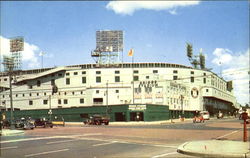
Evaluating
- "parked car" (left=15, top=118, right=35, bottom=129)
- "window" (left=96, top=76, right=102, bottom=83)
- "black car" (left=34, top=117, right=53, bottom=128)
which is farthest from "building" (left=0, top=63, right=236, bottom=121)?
"parked car" (left=15, top=118, right=35, bottom=129)

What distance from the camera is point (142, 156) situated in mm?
14219

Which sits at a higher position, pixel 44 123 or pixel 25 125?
pixel 25 125

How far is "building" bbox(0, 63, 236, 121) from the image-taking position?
82.6m

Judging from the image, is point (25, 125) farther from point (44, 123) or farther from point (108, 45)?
point (108, 45)

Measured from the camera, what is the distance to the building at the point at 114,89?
8256 centimetres

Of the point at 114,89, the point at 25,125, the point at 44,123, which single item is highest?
the point at 114,89

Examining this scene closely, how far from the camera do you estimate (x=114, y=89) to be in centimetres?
8875

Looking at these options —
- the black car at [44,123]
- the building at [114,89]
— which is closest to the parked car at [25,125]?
the black car at [44,123]

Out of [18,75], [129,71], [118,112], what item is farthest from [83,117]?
[18,75]

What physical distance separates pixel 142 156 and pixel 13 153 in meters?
6.68

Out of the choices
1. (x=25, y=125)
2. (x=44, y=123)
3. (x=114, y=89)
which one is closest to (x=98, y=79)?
(x=114, y=89)

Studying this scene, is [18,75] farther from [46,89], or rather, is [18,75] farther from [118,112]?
[118,112]

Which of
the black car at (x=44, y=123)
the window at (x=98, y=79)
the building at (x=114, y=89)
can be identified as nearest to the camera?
the black car at (x=44, y=123)

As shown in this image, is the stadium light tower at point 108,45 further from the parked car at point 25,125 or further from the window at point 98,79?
the parked car at point 25,125
